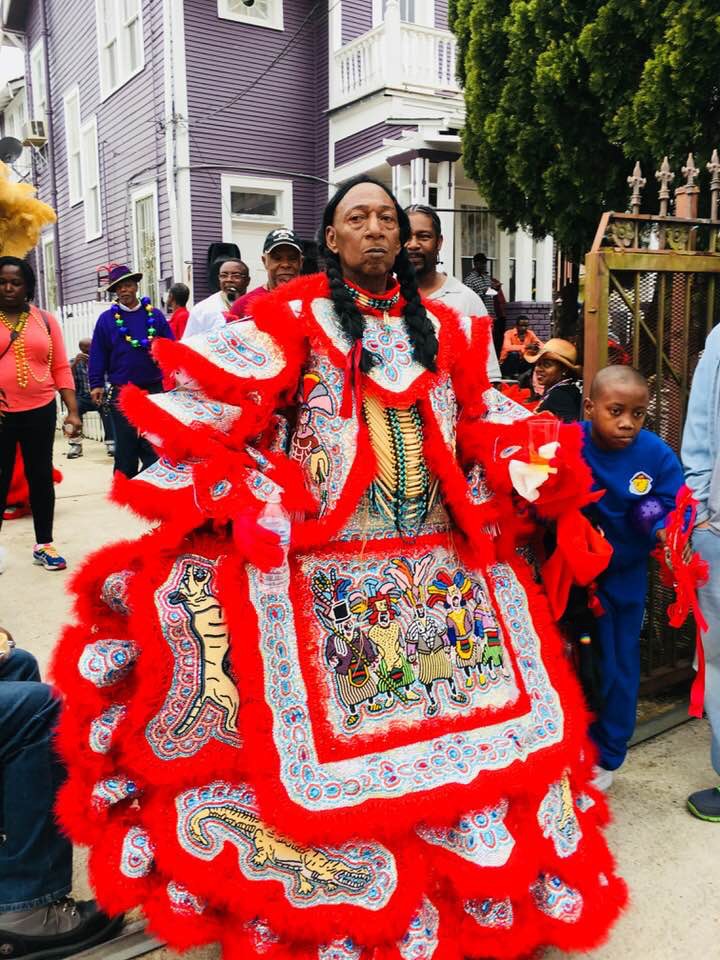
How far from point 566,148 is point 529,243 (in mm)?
6826

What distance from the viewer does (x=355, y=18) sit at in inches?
520

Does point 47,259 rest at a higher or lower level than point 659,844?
higher

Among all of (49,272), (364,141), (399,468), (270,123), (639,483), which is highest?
(270,123)

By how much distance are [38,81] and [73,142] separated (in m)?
2.91

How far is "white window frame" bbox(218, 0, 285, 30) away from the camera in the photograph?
41.3ft

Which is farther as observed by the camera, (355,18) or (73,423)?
(355,18)

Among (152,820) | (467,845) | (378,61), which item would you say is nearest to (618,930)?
(467,845)

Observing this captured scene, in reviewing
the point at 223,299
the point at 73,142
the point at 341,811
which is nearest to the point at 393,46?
the point at 223,299

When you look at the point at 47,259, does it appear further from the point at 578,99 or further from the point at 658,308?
the point at 658,308

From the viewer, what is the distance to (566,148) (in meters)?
6.91

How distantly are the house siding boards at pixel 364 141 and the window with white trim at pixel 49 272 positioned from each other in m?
8.55

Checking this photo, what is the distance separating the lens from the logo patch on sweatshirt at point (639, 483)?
2977mm

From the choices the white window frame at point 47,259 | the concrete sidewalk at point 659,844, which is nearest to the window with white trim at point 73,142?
the white window frame at point 47,259

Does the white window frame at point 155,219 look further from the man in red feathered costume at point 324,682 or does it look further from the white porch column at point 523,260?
the man in red feathered costume at point 324,682
